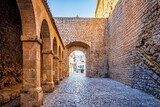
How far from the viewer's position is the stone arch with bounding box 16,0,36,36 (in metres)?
3.84

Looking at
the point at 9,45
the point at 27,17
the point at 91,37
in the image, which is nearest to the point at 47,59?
the point at 9,45

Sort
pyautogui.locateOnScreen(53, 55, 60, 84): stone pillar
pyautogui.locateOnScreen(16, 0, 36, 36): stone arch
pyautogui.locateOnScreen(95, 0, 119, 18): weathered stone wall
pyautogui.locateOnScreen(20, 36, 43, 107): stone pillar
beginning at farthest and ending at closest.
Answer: pyautogui.locateOnScreen(95, 0, 119, 18): weathered stone wall, pyautogui.locateOnScreen(53, 55, 60, 84): stone pillar, pyautogui.locateOnScreen(20, 36, 43, 107): stone pillar, pyautogui.locateOnScreen(16, 0, 36, 36): stone arch

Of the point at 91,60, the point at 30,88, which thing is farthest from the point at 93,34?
the point at 30,88

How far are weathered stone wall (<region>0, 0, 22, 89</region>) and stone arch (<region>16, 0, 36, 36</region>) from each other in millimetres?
2208

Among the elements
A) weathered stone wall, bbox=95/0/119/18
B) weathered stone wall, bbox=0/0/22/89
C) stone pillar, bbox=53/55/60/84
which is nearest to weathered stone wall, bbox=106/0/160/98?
stone pillar, bbox=53/55/60/84

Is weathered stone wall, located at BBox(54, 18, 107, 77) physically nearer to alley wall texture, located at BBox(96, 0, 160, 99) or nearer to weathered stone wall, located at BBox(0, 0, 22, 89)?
alley wall texture, located at BBox(96, 0, 160, 99)

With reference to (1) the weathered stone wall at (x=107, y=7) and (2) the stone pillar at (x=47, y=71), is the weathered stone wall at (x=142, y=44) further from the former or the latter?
(1) the weathered stone wall at (x=107, y=7)

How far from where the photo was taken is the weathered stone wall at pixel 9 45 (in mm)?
5859

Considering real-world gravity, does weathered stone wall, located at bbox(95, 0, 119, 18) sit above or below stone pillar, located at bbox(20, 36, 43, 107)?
above

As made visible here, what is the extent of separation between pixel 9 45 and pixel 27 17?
3.02 meters

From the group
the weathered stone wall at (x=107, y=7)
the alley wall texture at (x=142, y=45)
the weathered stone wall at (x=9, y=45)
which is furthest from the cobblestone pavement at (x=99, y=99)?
the weathered stone wall at (x=107, y=7)

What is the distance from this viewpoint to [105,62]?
15.7m

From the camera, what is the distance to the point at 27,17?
3998 mm

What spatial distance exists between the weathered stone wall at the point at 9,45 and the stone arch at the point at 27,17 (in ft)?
7.24
